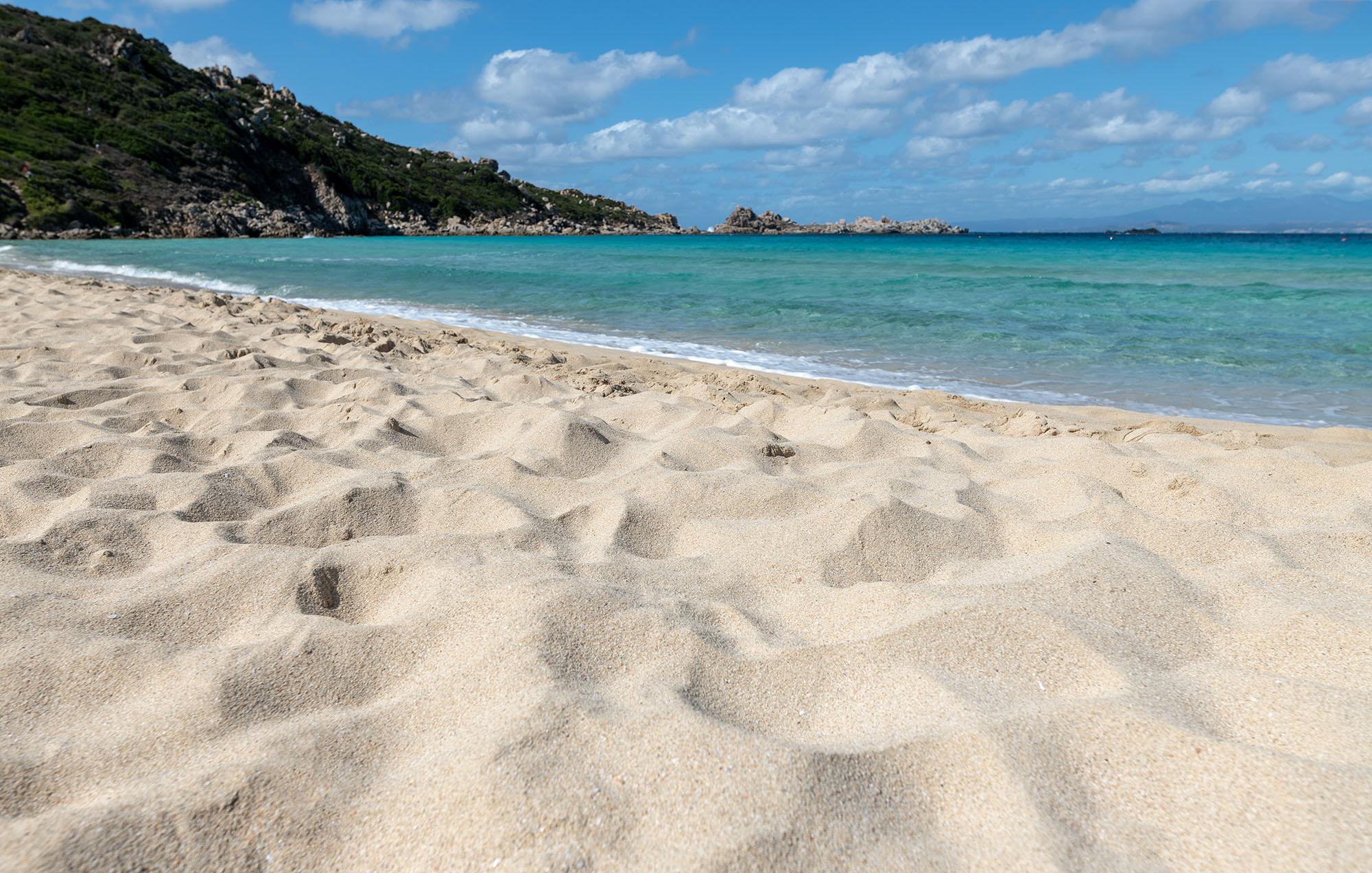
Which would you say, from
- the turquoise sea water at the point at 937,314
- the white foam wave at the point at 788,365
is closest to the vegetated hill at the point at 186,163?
the turquoise sea water at the point at 937,314

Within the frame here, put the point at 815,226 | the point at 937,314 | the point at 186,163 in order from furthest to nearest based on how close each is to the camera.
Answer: the point at 815,226, the point at 186,163, the point at 937,314

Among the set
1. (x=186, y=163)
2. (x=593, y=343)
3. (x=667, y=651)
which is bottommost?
(x=593, y=343)

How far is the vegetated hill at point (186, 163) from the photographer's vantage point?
3656 cm

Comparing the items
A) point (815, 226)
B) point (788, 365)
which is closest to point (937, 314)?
point (788, 365)

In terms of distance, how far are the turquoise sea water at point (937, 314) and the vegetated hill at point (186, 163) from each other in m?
17.8

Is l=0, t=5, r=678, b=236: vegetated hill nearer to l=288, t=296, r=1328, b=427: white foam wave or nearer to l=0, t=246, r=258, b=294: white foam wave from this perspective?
l=0, t=246, r=258, b=294: white foam wave

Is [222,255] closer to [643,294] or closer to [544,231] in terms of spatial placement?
[643,294]

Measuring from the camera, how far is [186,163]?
46.9 metres

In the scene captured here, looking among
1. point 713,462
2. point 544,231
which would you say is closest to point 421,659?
point 713,462

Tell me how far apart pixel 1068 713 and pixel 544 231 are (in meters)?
76.9

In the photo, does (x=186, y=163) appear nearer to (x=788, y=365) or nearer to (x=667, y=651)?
(x=788, y=365)

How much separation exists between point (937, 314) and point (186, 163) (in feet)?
174

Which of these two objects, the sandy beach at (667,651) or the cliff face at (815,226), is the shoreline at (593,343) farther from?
the cliff face at (815,226)

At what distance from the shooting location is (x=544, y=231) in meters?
73.8
